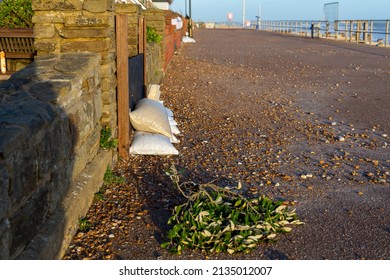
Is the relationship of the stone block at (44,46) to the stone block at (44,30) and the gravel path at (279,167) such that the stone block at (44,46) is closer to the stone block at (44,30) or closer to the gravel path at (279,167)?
the stone block at (44,30)

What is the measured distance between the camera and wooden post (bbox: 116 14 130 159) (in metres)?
6.05

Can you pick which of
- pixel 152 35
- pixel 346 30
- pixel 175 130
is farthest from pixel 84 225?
pixel 346 30

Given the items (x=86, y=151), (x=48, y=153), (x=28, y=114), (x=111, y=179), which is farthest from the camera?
(x=111, y=179)

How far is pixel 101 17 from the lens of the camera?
5410 millimetres

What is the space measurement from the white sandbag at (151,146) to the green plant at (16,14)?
4.13m

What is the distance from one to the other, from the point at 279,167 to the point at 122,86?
6.47ft

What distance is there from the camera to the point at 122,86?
6.14 metres

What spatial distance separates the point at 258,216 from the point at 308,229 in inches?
16.1

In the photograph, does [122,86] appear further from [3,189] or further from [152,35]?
[152,35]

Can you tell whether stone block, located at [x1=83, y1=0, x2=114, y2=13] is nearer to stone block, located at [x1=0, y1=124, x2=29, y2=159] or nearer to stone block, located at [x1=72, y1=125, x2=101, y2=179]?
stone block, located at [x1=72, y1=125, x2=101, y2=179]

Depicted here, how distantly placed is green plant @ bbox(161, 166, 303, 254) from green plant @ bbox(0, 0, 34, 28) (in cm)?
626

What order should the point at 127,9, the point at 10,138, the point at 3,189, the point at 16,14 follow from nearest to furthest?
1. the point at 3,189
2. the point at 10,138
3. the point at 16,14
4. the point at 127,9

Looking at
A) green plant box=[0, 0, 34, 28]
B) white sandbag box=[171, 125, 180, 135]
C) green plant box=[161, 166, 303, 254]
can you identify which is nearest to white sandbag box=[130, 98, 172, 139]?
white sandbag box=[171, 125, 180, 135]
